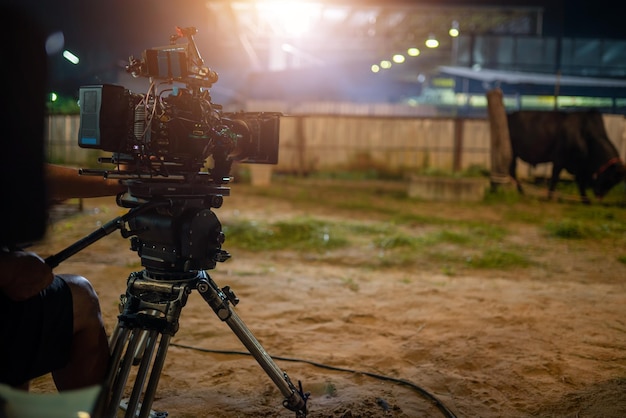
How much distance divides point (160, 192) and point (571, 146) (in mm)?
11401

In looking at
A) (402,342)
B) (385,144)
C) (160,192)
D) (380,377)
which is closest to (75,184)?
(160,192)

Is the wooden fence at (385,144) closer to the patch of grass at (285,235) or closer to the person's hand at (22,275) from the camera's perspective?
the patch of grass at (285,235)

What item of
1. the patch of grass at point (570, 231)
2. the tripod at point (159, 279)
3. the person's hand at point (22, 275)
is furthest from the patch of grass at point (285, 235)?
the person's hand at point (22, 275)

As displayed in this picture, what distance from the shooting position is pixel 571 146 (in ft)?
37.0

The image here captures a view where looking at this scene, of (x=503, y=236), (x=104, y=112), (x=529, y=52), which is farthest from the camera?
(x=529, y=52)

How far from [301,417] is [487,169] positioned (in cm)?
1217

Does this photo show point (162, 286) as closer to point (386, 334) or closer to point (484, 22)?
point (386, 334)

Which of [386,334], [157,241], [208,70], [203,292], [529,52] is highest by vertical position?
[529,52]

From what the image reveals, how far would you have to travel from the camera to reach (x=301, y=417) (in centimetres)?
212

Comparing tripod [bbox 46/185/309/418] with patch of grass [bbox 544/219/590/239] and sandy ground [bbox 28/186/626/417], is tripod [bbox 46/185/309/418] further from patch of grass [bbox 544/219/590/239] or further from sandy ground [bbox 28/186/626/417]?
patch of grass [bbox 544/219/590/239]

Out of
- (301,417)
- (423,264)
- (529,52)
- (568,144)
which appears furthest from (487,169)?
(301,417)

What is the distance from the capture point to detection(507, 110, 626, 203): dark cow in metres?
10.9

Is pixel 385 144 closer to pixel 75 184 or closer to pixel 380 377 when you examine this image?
pixel 380 377

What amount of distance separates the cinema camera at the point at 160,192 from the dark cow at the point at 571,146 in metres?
10.5
